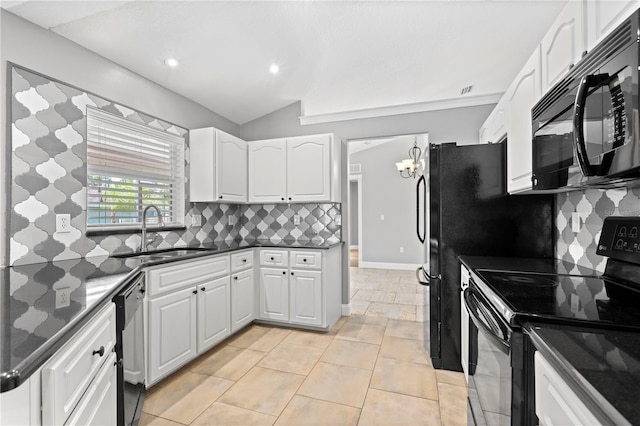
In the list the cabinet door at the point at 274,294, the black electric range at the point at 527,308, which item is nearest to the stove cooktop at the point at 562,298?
the black electric range at the point at 527,308

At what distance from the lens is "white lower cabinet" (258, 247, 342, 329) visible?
10.1 feet

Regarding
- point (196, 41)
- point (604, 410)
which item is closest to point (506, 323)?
point (604, 410)

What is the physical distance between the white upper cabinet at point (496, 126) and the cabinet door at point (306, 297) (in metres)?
2.00

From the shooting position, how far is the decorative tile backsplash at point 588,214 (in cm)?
144

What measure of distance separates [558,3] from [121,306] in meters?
3.11

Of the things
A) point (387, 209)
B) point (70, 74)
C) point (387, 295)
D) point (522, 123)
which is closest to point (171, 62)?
point (70, 74)

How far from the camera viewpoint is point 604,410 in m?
0.53

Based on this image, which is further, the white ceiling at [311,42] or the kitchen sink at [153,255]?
the kitchen sink at [153,255]

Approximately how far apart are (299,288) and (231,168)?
145cm

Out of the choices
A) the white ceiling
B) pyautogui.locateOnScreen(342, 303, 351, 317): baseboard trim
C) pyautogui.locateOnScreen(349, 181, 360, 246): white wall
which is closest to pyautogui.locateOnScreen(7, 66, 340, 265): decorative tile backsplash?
the white ceiling

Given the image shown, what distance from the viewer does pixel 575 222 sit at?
185 cm

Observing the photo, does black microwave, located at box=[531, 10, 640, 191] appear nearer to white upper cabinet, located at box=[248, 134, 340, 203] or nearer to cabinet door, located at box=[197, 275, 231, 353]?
white upper cabinet, located at box=[248, 134, 340, 203]

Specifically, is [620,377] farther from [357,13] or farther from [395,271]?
[395,271]

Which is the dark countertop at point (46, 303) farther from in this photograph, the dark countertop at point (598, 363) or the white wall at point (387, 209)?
the white wall at point (387, 209)
